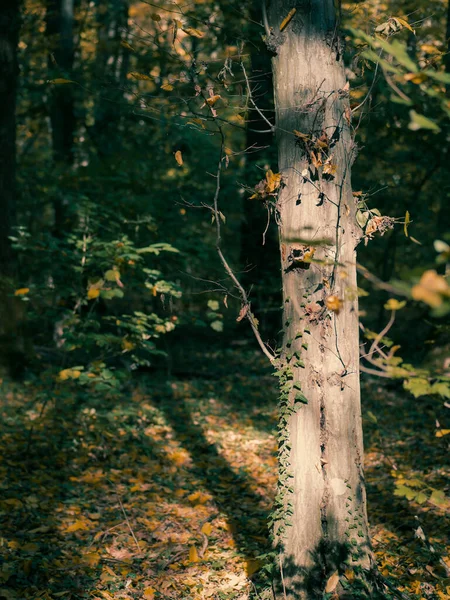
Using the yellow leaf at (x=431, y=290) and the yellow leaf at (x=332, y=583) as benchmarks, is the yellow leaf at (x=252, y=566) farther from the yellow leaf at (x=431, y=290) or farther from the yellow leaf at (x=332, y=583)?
the yellow leaf at (x=431, y=290)

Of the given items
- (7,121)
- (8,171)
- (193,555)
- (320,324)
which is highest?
(7,121)

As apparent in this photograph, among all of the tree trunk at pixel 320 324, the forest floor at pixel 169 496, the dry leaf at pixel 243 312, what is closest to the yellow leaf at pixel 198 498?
the forest floor at pixel 169 496

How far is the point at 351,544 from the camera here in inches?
114

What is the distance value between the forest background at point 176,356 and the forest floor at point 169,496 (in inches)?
0.8

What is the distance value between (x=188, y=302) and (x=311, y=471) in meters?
4.16

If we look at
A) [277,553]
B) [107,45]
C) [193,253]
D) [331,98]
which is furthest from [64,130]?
[277,553]

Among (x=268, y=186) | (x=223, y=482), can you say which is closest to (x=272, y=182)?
(x=268, y=186)

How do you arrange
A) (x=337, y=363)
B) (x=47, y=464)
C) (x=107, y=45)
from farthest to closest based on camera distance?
(x=107, y=45) < (x=47, y=464) < (x=337, y=363)

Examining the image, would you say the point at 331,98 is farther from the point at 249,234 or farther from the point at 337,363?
the point at 249,234

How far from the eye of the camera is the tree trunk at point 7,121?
23.4 ft

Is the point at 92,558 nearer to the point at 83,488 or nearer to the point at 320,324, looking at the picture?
the point at 83,488

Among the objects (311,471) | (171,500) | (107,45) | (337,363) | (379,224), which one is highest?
(107,45)

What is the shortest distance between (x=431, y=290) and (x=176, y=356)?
9.22m

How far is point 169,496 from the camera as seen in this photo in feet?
16.5
